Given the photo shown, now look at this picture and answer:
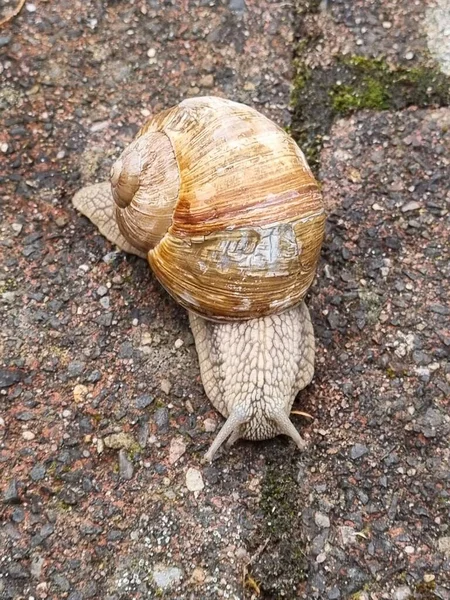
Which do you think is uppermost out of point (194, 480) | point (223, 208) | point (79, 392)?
point (223, 208)

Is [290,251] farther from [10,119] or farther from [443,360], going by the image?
[10,119]

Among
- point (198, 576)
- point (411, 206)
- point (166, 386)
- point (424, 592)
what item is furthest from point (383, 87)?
point (198, 576)

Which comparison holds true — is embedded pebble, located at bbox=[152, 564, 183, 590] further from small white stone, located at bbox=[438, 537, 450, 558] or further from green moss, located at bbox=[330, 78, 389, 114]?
green moss, located at bbox=[330, 78, 389, 114]

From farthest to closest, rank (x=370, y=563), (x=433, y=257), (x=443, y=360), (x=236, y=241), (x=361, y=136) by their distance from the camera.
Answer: (x=361, y=136) → (x=433, y=257) → (x=443, y=360) → (x=236, y=241) → (x=370, y=563)

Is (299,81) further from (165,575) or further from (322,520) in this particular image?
(165,575)

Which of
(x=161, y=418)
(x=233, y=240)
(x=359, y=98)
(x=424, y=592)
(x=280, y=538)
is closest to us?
(x=424, y=592)

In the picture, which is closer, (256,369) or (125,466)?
(125,466)

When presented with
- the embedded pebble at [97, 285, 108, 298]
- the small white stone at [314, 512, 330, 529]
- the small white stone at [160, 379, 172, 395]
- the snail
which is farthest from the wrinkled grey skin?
the embedded pebble at [97, 285, 108, 298]

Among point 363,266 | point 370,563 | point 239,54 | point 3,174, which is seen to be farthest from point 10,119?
point 370,563
